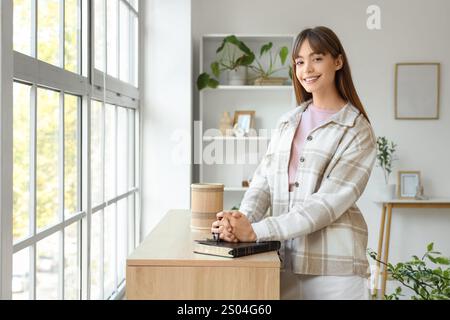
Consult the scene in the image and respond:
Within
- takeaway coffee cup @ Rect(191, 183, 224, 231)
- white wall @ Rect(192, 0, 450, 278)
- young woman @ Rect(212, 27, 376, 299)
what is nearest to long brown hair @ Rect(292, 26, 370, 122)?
young woman @ Rect(212, 27, 376, 299)

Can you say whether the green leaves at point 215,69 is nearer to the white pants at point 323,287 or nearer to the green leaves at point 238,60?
the green leaves at point 238,60

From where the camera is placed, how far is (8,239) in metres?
1.55

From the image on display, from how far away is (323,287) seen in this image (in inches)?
59.6

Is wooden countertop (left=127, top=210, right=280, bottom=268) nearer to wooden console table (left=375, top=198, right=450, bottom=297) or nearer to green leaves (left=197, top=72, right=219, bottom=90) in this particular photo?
green leaves (left=197, top=72, right=219, bottom=90)

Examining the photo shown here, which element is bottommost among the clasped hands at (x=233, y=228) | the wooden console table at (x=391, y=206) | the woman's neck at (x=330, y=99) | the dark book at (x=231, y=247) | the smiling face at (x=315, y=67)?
the wooden console table at (x=391, y=206)

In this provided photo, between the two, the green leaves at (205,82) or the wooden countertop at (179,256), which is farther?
the green leaves at (205,82)

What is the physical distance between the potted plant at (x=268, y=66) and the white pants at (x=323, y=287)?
114 inches

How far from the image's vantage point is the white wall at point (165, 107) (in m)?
3.98

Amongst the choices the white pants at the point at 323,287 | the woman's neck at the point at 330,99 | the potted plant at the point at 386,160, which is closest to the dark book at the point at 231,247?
the white pants at the point at 323,287

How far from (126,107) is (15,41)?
70.7 inches

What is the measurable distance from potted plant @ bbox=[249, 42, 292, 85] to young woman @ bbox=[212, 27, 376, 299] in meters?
2.69

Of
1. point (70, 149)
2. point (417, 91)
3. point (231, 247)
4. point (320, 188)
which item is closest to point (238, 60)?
point (417, 91)

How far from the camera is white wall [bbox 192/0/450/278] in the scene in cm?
454
